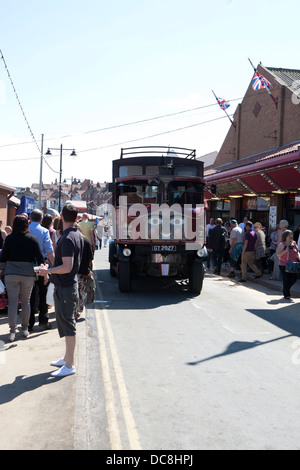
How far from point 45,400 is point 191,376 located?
5.79 feet

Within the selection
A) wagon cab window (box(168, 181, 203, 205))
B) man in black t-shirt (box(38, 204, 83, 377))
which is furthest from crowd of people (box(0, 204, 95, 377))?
wagon cab window (box(168, 181, 203, 205))

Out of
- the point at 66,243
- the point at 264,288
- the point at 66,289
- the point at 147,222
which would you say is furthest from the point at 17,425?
the point at 264,288

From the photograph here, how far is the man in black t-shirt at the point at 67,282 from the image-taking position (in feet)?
16.7

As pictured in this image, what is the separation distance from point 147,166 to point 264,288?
16.6 ft

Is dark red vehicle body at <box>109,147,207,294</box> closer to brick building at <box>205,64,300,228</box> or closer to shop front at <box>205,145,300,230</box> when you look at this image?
shop front at <box>205,145,300,230</box>

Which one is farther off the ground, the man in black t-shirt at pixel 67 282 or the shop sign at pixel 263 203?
the shop sign at pixel 263 203

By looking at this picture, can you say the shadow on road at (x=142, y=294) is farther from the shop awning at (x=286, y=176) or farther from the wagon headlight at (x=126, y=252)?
the shop awning at (x=286, y=176)

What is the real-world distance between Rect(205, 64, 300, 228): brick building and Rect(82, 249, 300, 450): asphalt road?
8.07m

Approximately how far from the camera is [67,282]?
5152 mm

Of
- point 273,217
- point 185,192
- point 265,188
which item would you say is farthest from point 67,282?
point 265,188

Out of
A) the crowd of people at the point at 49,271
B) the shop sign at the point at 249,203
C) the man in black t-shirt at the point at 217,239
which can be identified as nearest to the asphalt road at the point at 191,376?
the crowd of people at the point at 49,271

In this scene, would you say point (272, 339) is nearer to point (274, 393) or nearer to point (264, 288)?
point (274, 393)

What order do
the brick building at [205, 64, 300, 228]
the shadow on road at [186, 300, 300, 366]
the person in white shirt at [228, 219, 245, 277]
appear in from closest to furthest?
the shadow on road at [186, 300, 300, 366], the person in white shirt at [228, 219, 245, 277], the brick building at [205, 64, 300, 228]

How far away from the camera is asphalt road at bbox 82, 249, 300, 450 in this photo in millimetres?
3900
